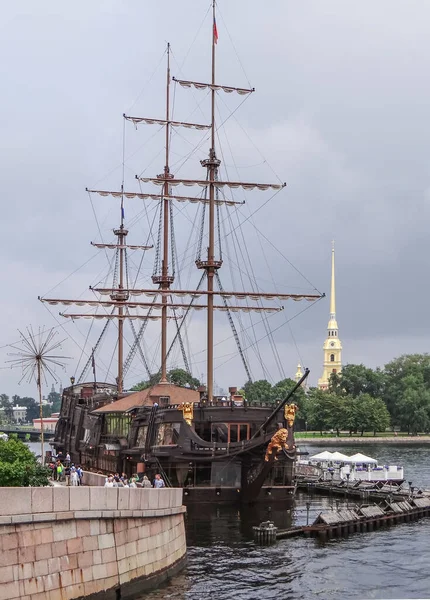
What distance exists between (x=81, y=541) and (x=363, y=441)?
370 ft

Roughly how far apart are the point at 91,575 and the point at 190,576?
727cm

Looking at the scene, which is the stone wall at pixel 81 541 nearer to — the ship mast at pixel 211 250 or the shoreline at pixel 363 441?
the ship mast at pixel 211 250

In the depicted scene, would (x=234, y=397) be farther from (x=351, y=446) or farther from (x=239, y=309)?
(x=351, y=446)

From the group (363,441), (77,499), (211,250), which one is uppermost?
(211,250)

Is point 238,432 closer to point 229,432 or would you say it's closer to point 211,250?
point 229,432

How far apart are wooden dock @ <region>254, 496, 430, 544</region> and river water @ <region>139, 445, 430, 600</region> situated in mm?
531

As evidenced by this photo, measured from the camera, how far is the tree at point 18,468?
23812 millimetres

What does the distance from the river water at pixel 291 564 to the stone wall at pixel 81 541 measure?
1.29 metres

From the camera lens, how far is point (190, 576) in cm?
2934

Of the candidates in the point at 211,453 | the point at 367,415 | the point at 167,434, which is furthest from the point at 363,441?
the point at 211,453

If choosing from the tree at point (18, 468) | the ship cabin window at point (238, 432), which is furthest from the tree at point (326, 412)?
the tree at point (18, 468)

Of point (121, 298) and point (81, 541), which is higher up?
point (121, 298)

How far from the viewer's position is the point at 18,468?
2398 centimetres

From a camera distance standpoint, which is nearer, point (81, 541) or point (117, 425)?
point (81, 541)
